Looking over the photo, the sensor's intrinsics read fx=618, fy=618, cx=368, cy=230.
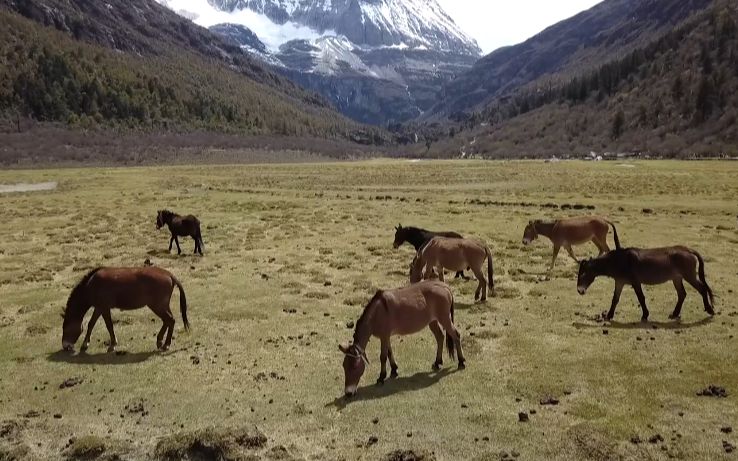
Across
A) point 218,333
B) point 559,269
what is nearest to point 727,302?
point 559,269

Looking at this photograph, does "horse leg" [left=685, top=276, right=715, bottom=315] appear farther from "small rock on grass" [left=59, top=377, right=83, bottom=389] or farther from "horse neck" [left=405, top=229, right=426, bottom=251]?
"small rock on grass" [left=59, top=377, right=83, bottom=389]

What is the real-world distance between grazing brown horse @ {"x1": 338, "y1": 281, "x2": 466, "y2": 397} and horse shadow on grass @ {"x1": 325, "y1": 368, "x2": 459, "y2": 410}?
167mm

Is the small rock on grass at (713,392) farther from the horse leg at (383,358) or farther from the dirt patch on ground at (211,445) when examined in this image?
the dirt patch on ground at (211,445)

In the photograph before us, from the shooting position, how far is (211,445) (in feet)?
34.0

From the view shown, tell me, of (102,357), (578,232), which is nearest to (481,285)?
(578,232)

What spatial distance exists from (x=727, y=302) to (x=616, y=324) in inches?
185

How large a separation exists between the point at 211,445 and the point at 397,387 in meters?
4.05

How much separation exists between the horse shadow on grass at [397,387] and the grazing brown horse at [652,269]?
6.16 metres

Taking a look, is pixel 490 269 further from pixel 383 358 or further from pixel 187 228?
pixel 187 228

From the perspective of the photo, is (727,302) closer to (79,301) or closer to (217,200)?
(79,301)

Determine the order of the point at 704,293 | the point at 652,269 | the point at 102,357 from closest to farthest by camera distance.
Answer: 1. the point at 102,357
2. the point at 652,269
3. the point at 704,293

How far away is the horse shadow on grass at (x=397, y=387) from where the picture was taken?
12.1m

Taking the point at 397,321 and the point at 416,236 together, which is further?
the point at 416,236

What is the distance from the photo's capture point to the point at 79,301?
50.1ft
